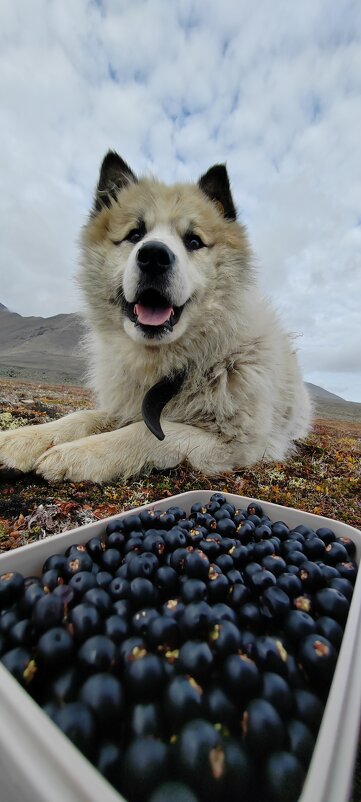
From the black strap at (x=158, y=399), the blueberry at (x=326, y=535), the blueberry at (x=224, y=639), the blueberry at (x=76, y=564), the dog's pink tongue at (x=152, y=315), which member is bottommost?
the blueberry at (x=76, y=564)

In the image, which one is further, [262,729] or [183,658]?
[183,658]

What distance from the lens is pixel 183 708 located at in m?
0.71

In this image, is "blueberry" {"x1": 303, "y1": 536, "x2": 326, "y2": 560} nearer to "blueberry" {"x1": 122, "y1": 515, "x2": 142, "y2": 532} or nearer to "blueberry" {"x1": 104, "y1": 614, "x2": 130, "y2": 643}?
"blueberry" {"x1": 122, "y1": 515, "x2": 142, "y2": 532}

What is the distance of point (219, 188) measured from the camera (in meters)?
4.01

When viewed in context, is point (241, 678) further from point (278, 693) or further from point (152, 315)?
point (152, 315)

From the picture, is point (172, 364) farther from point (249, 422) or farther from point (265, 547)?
point (265, 547)

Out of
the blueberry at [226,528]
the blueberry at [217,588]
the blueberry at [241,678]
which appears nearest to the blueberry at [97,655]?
the blueberry at [241,678]

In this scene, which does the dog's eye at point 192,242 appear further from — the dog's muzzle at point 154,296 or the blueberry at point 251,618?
the blueberry at point 251,618

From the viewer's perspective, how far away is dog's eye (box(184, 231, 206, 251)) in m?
3.50

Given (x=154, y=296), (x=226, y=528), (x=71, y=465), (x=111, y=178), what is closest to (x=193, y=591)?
(x=226, y=528)

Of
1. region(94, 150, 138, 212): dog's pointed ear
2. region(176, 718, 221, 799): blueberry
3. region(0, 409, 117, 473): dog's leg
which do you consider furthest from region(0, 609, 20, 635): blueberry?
region(94, 150, 138, 212): dog's pointed ear

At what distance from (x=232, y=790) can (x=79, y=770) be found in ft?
0.87

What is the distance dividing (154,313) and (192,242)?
78 centimetres

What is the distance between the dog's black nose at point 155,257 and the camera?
2982 mm
